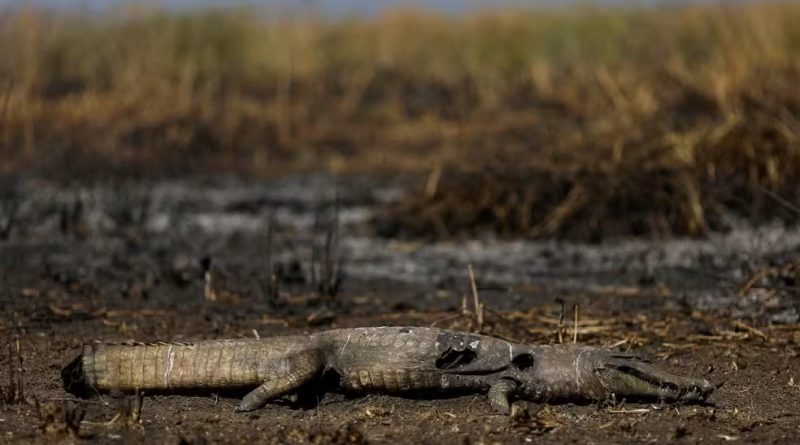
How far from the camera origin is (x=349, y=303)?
8.48m

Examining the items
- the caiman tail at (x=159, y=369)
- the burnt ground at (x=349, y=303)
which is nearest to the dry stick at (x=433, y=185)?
the burnt ground at (x=349, y=303)

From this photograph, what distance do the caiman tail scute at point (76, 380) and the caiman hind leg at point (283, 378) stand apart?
2.26 ft

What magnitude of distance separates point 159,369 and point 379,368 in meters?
0.94

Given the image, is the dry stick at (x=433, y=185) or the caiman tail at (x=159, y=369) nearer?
the caiman tail at (x=159, y=369)

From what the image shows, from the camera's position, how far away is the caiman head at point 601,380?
581 cm

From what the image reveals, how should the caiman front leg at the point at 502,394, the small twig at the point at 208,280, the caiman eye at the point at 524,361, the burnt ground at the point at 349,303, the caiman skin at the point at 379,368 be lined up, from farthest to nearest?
the small twig at the point at 208,280 < the caiman eye at the point at 524,361 < the caiman skin at the point at 379,368 < the caiman front leg at the point at 502,394 < the burnt ground at the point at 349,303

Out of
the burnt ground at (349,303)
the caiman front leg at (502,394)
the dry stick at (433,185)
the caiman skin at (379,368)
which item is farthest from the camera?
the dry stick at (433,185)

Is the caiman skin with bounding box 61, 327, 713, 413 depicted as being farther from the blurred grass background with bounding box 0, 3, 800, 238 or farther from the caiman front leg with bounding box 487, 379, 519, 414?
the blurred grass background with bounding box 0, 3, 800, 238

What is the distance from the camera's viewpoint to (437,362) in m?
5.95

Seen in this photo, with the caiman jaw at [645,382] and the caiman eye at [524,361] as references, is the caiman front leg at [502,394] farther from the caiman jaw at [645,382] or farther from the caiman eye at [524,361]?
the caiman jaw at [645,382]

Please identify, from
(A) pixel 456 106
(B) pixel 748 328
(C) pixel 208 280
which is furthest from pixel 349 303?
(A) pixel 456 106

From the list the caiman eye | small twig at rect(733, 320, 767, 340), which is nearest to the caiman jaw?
the caiman eye

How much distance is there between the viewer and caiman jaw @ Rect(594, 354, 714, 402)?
19.0 feet

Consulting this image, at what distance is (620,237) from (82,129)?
7.14 meters
